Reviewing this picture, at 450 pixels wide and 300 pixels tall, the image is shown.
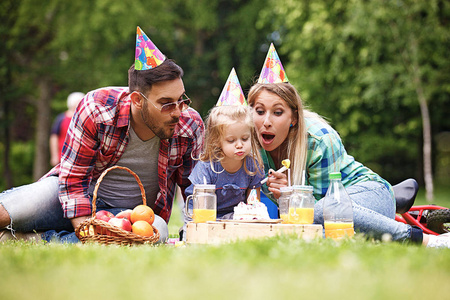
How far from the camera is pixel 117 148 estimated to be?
4535 millimetres

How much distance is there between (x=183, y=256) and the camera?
9.64 feet

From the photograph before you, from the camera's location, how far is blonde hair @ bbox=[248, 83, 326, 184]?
4473 mm

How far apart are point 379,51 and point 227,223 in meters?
12.5

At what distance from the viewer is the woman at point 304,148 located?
4.38 metres

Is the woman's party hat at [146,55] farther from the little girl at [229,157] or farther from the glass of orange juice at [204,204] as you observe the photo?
the glass of orange juice at [204,204]

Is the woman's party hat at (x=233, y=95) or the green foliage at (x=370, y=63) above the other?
the green foliage at (x=370, y=63)

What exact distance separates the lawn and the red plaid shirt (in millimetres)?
1160

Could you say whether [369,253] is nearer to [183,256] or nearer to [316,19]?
[183,256]

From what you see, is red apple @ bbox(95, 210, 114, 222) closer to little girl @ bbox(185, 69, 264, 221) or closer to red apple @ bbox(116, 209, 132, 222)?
red apple @ bbox(116, 209, 132, 222)

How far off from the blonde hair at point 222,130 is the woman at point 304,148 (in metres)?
0.11

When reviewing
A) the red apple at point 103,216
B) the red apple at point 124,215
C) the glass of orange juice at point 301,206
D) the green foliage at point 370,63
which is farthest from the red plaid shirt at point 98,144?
the green foliage at point 370,63

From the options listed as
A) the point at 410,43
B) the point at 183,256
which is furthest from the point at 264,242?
the point at 410,43


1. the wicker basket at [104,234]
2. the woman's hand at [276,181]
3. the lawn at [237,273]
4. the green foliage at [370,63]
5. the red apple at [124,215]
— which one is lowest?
the wicker basket at [104,234]

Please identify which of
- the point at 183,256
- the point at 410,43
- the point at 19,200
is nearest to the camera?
the point at 183,256
